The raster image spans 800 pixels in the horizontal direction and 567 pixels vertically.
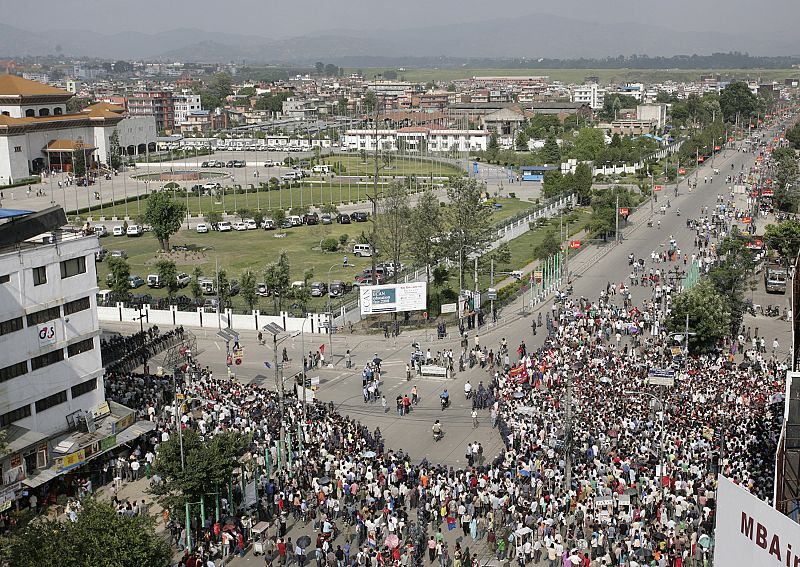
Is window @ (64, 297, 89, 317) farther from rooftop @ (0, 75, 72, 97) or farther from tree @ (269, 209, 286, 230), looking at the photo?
rooftop @ (0, 75, 72, 97)

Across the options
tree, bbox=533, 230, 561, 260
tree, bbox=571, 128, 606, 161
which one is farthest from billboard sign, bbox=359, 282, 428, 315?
tree, bbox=571, 128, 606, 161

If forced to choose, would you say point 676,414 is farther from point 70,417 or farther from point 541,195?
point 541,195

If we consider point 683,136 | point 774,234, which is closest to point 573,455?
point 774,234

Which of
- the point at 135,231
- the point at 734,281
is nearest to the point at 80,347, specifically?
the point at 734,281

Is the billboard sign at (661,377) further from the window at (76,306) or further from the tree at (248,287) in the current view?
the tree at (248,287)

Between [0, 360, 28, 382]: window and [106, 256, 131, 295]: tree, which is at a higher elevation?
[0, 360, 28, 382]: window
